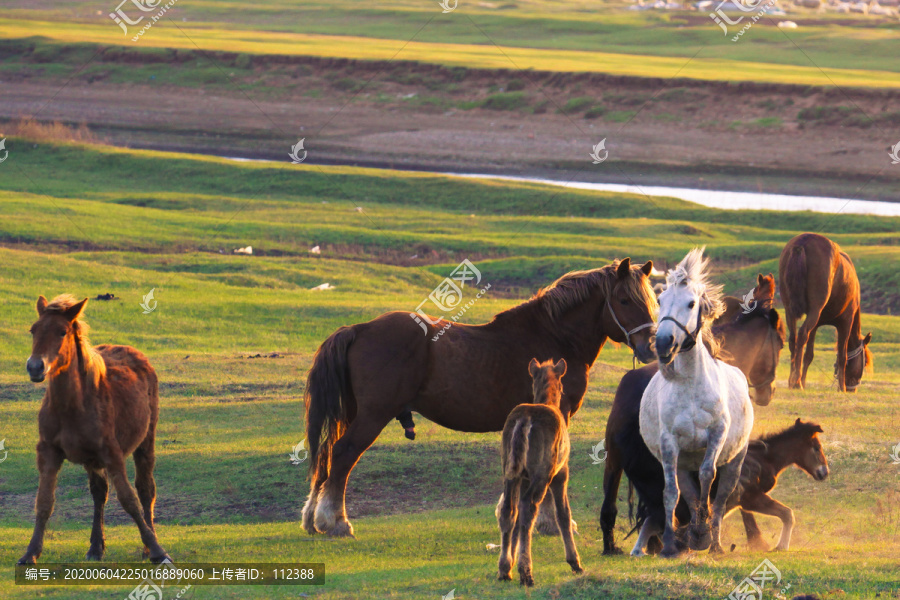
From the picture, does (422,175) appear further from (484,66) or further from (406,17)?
(406,17)

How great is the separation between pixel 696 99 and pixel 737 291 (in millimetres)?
29043

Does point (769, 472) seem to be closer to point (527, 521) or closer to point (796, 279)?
point (527, 521)

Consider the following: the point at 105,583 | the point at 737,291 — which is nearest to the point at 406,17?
the point at 737,291

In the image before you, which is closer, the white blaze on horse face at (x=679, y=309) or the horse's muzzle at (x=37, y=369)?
the horse's muzzle at (x=37, y=369)

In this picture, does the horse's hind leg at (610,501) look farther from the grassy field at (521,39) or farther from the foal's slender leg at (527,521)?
the grassy field at (521,39)

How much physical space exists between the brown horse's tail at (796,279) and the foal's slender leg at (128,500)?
38.4ft

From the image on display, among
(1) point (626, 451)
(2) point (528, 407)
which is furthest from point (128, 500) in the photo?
(1) point (626, 451)

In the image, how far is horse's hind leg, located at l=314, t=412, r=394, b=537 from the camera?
384 inches

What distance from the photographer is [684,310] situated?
26.7ft

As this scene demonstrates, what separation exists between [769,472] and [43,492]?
21.0 feet

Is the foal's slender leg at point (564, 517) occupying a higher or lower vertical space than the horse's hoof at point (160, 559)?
higher

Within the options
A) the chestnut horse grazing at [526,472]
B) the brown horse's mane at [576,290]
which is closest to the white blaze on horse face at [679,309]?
the chestnut horse grazing at [526,472]

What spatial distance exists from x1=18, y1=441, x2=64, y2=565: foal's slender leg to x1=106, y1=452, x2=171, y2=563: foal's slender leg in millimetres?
421

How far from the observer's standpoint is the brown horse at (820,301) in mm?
16969
